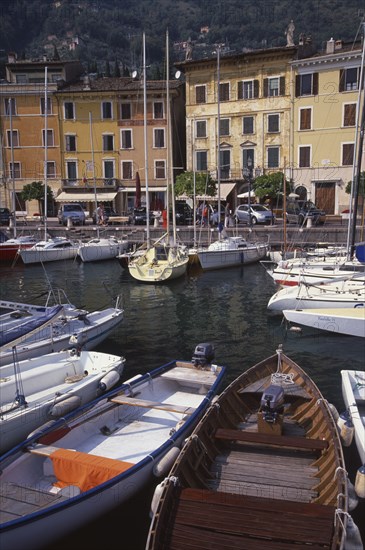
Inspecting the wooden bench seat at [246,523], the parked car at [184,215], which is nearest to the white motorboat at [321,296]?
the wooden bench seat at [246,523]

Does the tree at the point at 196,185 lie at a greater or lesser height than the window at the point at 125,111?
lesser

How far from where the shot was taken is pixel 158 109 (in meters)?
53.6

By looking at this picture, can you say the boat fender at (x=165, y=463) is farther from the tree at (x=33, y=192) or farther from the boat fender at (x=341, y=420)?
the tree at (x=33, y=192)

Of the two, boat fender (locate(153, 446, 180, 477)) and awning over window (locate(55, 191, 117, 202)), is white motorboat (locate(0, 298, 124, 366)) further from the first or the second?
awning over window (locate(55, 191, 117, 202))

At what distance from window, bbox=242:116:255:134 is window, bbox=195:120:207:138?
3752 millimetres

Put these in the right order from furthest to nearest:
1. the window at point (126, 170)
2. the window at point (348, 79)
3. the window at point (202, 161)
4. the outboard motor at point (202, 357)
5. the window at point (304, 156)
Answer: the window at point (126, 170)
the window at point (202, 161)
the window at point (304, 156)
the window at point (348, 79)
the outboard motor at point (202, 357)

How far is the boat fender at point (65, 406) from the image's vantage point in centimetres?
1099

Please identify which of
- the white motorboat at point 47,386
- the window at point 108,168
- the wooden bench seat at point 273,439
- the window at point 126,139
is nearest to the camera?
the wooden bench seat at point 273,439

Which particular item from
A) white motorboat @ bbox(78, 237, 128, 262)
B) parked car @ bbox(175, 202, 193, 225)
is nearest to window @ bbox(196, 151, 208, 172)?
parked car @ bbox(175, 202, 193, 225)

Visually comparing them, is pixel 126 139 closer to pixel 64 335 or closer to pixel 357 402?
pixel 64 335

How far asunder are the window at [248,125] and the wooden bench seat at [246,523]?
46087 millimetres

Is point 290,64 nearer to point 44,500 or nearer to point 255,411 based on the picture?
point 255,411

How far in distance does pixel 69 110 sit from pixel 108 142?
4.81 metres

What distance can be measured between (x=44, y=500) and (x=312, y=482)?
157 inches
